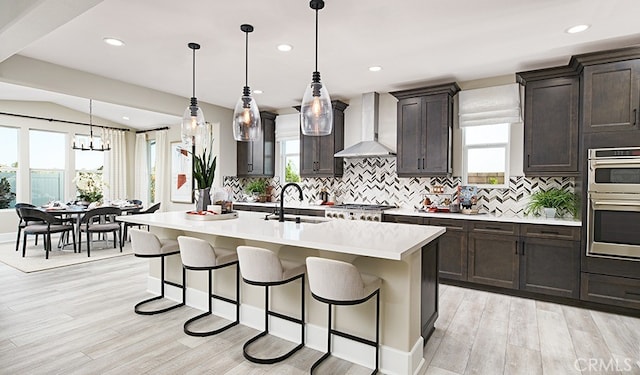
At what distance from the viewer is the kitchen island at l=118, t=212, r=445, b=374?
2230mm

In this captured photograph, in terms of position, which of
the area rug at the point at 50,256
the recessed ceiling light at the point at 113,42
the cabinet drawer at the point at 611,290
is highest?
the recessed ceiling light at the point at 113,42

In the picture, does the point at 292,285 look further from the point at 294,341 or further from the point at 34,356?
the point at 34,356

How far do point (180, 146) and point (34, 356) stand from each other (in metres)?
6.17

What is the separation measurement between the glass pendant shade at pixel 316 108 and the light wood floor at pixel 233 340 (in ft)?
5.83

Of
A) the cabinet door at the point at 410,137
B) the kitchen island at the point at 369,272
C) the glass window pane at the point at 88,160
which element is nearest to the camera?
the kitchen island at the point at 369,272

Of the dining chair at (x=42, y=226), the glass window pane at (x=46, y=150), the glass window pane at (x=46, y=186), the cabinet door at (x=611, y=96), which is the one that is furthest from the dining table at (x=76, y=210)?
the cabinet door at (x=611, y=96)

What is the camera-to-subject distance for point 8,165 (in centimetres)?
707

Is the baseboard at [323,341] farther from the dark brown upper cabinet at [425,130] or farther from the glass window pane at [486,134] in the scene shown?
the glass window pane at [486,134]

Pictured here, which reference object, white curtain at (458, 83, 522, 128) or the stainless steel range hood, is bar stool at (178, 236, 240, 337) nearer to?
the stainless steel range hood

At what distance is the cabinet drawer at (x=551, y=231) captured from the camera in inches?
138

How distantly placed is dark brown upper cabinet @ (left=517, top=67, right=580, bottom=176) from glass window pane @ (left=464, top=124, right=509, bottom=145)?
40 centimetres

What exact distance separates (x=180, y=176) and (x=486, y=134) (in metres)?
6.60

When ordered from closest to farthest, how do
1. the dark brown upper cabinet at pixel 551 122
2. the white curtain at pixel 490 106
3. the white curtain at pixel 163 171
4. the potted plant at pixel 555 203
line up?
the dark brown upper cabinet at pixel 551 122 → the potted plant at pixel 555 203 → the white curtain at pixel 490 106 → the white curtain at pixel 163 171

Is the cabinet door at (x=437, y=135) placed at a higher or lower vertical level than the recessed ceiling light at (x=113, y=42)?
lower
